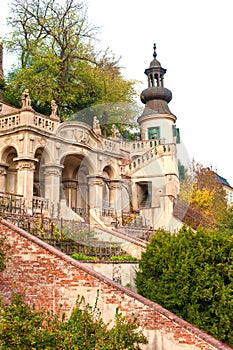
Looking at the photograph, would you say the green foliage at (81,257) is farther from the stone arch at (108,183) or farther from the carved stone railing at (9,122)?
the stone arch at (108,183)

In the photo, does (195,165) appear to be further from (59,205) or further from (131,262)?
(131,262)

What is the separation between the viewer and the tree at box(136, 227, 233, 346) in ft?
33.0

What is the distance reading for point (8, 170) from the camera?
22.8 m

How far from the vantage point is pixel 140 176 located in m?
31.4

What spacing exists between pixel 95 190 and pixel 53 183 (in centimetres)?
351

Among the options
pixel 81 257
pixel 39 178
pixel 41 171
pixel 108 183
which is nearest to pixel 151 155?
pixel 108 183

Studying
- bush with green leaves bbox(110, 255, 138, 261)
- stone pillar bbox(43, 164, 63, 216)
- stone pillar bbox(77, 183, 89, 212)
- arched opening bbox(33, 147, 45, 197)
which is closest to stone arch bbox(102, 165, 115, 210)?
stone pillar bbox(77, 183, 89, 212)

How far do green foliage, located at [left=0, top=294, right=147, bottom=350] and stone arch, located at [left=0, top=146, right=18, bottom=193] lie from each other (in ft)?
49.7

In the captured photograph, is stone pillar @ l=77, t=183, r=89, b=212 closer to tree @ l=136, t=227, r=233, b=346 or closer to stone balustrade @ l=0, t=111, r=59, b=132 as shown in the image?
stone balustrade @ l=0, t=111, r=59, b=132

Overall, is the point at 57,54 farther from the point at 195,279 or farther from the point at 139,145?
the point at 195,279

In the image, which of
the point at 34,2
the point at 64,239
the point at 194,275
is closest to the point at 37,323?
the point at 194,275

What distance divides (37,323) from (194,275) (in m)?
4.92

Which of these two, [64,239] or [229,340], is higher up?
[64,239]

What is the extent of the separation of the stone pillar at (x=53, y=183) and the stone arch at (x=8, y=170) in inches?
65.9
